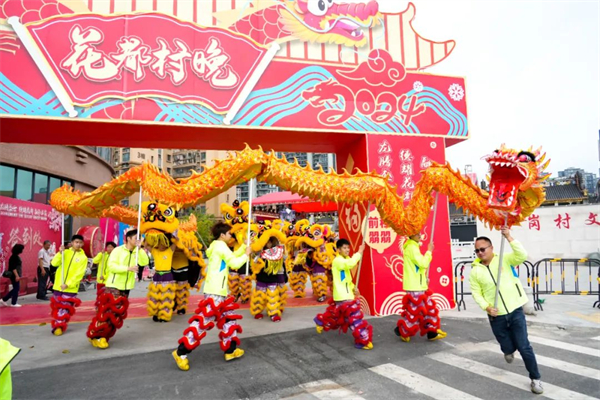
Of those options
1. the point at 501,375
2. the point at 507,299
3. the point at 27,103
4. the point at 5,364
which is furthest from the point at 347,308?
the point at 27,103

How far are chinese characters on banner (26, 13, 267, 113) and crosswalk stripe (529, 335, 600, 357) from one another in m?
6.05

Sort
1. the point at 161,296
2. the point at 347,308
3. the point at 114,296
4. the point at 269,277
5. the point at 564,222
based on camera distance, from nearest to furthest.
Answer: the point at 347,308 < the point at 114,296 < the point at 161,296 < the point at 269,277 < the point at 564,222

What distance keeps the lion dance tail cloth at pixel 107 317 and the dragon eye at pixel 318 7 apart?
620 cm

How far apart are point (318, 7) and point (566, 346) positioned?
706cm

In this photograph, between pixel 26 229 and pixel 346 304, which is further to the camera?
pixel 26 229

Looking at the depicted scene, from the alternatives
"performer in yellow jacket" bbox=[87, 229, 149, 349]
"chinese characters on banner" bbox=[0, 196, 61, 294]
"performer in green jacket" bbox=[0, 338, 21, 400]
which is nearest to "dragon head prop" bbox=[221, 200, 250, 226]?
"performer in yellow jacket" bbox=[87, 229, 149, 349]

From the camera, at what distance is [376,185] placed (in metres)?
4.91

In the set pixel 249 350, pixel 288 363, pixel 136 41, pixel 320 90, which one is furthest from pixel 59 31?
pixel 288 363

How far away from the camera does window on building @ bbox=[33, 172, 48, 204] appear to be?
11711 mm

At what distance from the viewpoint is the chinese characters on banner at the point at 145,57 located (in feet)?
20.1

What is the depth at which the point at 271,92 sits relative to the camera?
674 centimetres

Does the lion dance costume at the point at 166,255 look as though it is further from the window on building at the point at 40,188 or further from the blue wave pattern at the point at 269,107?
the window on building at the point at 40,188

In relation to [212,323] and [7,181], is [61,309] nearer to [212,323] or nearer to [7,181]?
[212,323]

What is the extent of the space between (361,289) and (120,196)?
14.9 ft
